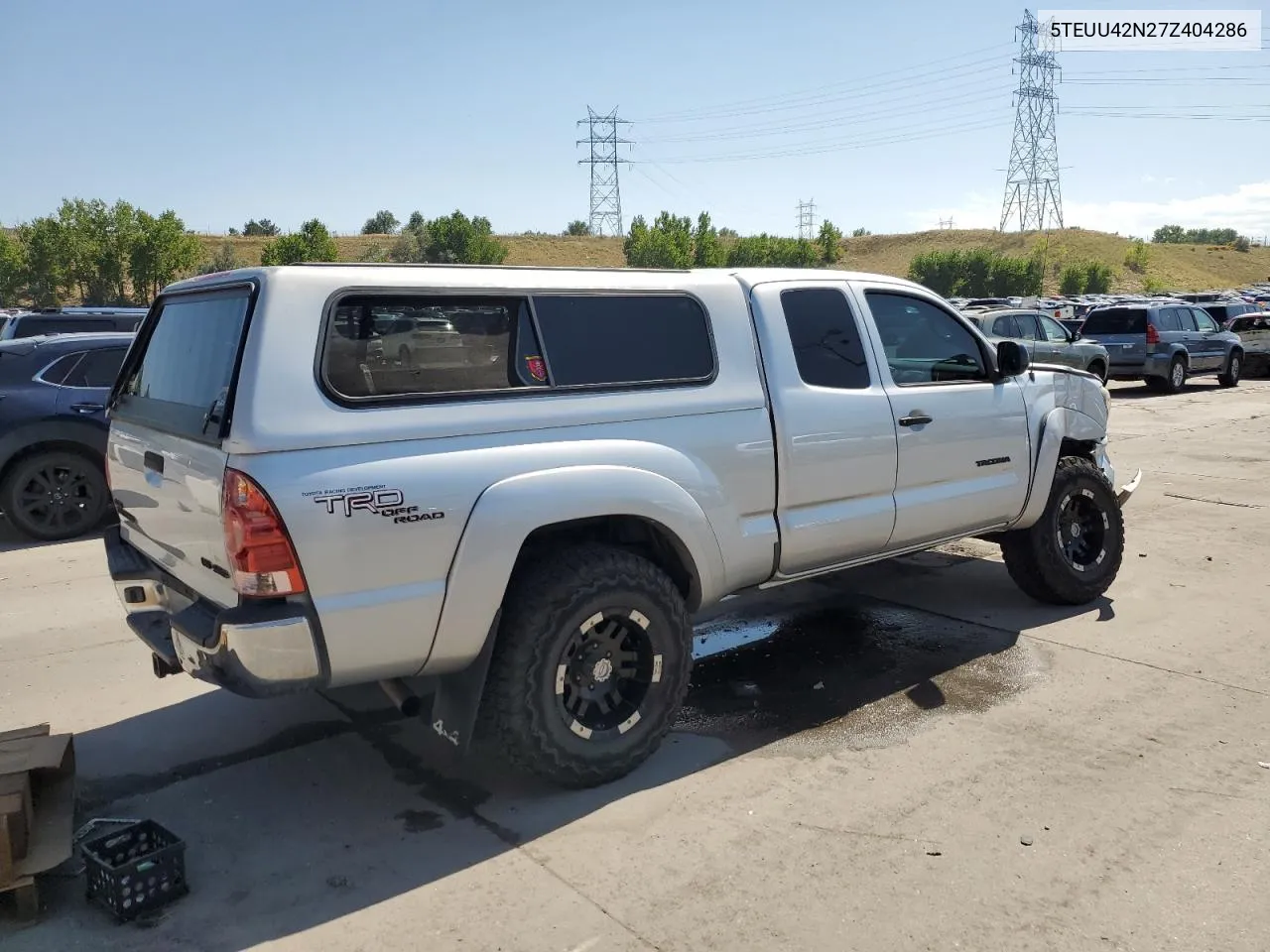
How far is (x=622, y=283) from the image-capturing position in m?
4.26

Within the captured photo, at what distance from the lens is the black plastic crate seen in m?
3.13

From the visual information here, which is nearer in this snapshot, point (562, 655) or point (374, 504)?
point (374, 504)

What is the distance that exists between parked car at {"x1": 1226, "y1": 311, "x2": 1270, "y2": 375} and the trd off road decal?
26.2m

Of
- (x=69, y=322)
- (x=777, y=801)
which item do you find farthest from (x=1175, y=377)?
(x=777, y=801)

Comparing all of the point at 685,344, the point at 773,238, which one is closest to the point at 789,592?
the point at 685,344

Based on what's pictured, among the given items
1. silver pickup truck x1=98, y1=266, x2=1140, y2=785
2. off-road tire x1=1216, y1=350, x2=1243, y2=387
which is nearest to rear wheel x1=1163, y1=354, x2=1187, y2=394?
off-road tire x1=1216, y1=350, x2=1243, y2=387

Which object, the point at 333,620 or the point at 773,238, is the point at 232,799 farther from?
the point at 773,238

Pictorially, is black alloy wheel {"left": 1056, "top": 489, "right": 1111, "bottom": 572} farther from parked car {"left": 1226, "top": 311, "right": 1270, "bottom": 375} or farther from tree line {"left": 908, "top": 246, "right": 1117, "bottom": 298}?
tree line {"left": 908, "top": 246, "right": 1117, "bottom": 298}

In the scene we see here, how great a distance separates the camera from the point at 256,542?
10.5 feet

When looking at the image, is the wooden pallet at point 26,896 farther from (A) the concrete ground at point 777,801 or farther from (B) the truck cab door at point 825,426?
(B) the truck cab door at point 825,426

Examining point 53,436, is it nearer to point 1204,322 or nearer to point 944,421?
point 944,421

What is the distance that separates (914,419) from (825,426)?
2.15 ft

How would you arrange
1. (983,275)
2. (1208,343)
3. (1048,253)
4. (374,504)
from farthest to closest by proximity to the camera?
(1048,253) < (983,275) < (1208,343) < (374,504)

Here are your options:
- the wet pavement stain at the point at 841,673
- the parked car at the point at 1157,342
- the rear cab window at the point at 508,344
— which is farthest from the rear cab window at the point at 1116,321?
the rear cab window at the point at 508,344
